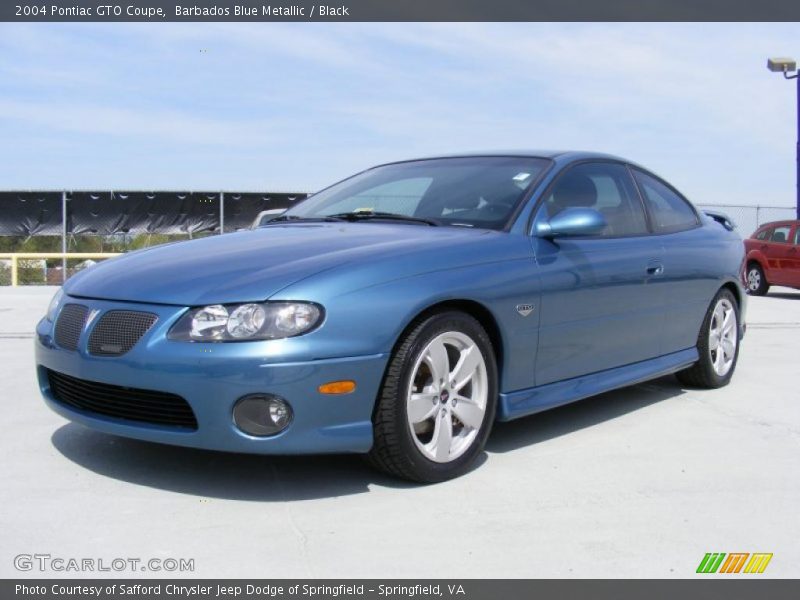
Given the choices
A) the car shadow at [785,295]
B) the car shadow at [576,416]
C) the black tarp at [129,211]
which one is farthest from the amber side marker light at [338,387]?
the black tarp at [129,211]

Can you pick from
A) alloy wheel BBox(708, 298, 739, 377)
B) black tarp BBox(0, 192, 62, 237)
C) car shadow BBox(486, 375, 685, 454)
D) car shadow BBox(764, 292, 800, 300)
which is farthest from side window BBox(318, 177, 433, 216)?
black tarp BBox(0, 192, 62, 237)

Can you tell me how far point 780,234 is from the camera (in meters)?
15.8

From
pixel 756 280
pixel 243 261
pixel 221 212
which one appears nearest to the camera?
pixel 243 261

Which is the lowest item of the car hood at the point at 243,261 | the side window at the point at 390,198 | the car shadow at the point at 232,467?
the car shadow at the point at 232,467

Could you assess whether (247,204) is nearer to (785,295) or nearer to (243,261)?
(785,295)

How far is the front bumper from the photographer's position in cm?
317

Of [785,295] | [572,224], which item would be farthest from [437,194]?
[785,295]

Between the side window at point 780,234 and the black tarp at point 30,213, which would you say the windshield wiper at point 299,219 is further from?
the black tarp at point 30,213

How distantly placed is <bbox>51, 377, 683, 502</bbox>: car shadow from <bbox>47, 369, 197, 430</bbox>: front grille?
0.28 metres

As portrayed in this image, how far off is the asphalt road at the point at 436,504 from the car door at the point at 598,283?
41 cm

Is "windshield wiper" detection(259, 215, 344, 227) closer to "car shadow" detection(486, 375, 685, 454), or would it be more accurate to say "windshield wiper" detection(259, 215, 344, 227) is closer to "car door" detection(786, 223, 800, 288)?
"car shadow" detection(486, 375, 685, 454)

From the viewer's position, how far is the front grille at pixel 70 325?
3.56 m

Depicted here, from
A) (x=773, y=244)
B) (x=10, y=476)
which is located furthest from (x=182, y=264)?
(x=773, y=244)

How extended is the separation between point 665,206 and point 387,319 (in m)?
2.63
